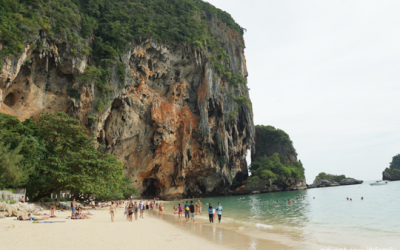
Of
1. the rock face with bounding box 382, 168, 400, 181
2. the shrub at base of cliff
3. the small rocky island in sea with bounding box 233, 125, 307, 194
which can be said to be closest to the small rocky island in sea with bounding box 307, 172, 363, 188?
the rock face with bounding box 382, 168, 400, 181

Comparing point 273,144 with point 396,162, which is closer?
point 273,144

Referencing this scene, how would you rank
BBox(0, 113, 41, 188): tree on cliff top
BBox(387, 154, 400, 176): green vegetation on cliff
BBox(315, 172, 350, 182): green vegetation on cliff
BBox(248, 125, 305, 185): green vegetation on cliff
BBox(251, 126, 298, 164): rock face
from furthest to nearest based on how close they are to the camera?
BBox(387, 154, 400, 176): green vegetation on cliff, BBox(315, 172, 350, 182): green vegetation on cliff, BBox(251, 126, 298, 164): rock face, BBox(248, 125, 305, 185): green vegetation on cliff, BBox(0, 113, 41, 188): tree on cliff top

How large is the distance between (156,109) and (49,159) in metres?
18.8

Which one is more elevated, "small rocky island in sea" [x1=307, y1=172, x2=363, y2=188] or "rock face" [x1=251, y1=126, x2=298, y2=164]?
"rock face" [x1=251, y1=126, x2=298, y2=164]

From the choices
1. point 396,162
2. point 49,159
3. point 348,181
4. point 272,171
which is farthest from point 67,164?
point 396,162

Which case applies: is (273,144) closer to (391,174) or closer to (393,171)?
(393,171)

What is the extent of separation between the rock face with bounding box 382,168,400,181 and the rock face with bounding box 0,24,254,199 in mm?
77485

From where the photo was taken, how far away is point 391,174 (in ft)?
294

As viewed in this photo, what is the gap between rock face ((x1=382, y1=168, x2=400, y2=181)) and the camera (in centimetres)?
8869

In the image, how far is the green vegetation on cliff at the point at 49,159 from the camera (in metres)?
14.5

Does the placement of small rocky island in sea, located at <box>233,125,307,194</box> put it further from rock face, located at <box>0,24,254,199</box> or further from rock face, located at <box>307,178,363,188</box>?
rock face, located at <box>307,178,363,188</box>

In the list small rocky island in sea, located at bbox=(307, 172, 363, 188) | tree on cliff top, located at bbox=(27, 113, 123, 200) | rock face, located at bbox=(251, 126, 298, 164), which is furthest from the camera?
small rocky island in sea, located at bbox=(307, 172, 363, 188)

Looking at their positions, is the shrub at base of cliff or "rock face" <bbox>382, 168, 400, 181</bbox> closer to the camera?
the shrub at base of cliff

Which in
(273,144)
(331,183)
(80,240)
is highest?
(273,144)
